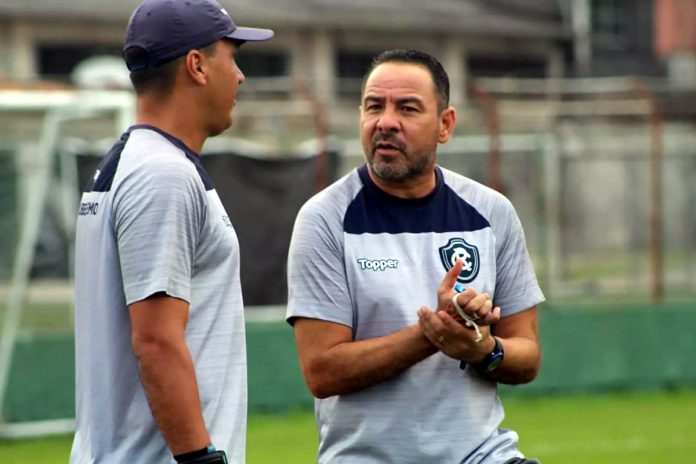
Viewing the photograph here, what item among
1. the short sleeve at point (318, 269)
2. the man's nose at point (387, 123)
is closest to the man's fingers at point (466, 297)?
the short sleeve at point (318, 269)

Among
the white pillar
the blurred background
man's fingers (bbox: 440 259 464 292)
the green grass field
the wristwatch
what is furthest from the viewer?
the white pillar

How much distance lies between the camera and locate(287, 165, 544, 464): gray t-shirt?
491 centimetres

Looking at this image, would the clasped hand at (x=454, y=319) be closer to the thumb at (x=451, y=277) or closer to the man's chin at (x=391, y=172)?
the thumb at (x=451, y=277)

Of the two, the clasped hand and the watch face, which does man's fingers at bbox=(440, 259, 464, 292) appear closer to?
the clasped hand

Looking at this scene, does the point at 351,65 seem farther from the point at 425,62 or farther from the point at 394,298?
the point at 394,298

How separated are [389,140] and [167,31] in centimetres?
99

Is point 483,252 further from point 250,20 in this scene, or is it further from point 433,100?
point 250,20

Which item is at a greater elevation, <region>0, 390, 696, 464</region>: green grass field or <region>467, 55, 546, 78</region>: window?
<region>467, 55, 546, 78</region>: window

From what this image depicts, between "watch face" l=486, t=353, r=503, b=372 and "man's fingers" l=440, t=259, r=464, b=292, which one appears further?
"watch face" l=486, t=353, r=503, b=372

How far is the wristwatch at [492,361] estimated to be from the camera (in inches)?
193

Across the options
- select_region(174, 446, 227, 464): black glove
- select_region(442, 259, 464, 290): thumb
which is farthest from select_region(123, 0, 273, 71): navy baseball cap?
select_region(174, 446, 227, 464): black glove

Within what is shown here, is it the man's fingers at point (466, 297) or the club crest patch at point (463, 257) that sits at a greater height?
the club crest patch at point (463, 257)

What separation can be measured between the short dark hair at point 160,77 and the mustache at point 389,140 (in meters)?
0.84

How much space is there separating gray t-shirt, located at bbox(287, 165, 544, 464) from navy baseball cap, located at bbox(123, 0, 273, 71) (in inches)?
32.8
